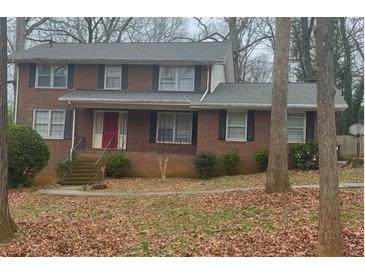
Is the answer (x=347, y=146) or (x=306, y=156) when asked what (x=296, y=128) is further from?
(x=347, y=146)

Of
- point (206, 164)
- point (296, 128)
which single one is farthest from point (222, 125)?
point (296, 128)

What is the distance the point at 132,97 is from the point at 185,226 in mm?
11832

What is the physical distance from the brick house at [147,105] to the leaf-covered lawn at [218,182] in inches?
56.2

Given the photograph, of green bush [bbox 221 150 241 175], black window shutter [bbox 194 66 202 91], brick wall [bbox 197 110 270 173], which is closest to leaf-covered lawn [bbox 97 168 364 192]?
green bush [bbox 221 150 241 175]

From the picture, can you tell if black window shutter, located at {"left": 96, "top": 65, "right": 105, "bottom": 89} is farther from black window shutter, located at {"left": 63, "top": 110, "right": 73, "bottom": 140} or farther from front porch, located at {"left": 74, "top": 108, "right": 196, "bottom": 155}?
black window shutter, located at {"left": 63, "top": 110, "right": 73, "bottom": 140}

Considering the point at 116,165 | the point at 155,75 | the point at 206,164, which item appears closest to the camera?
the point at 206,164

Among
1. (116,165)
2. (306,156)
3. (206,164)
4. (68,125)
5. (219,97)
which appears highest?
(219,97)

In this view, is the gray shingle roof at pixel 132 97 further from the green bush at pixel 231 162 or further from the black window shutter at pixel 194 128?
the green bush at pixel 231 162

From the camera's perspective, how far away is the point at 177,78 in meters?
21.1

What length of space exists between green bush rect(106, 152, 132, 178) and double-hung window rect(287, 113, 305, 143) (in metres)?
7.13

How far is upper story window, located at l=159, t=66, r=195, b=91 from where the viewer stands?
Answer: 21.0 m

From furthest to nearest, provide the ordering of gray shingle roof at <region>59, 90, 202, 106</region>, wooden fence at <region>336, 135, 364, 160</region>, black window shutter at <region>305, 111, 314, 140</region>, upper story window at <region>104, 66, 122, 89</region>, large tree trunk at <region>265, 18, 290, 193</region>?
wooden fence at <region>336, 135, 364, 160</region> < upper story window at <region>104, 66, 122, 89</region> < gray shingle roof at <region>59, 90, 202, 106</region> < black window shutter at <region>305, 111, 314, 140</region> < large tree trunk at <region>265, 18, 290, 193</region>

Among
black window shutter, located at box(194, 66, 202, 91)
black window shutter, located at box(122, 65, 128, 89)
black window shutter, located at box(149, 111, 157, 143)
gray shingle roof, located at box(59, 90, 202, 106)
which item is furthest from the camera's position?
black window shutter, located at box(122, 65, 128, 89)

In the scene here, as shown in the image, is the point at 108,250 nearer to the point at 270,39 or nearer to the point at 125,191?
the point at 125,191
